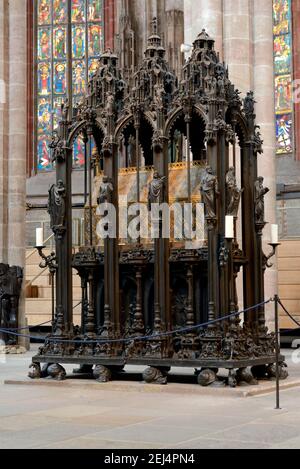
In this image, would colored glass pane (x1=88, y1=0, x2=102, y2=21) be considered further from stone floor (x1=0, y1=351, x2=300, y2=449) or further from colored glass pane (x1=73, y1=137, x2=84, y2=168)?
stone floor (x1=0, y1=351, x2=300, y2=449)

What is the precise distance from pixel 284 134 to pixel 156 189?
17.7 meters

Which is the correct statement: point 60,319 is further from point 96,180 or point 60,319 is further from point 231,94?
point 231,94

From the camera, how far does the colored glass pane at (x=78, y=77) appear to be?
109ft

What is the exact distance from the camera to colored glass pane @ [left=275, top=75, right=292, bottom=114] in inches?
1163

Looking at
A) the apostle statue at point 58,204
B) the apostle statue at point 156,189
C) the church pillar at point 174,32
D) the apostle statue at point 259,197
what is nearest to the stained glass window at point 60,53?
the church pillar at point 174,32

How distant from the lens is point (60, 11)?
33.9 m

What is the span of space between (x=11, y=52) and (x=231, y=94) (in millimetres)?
10839

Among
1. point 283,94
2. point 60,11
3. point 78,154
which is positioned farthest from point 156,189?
point 60,11

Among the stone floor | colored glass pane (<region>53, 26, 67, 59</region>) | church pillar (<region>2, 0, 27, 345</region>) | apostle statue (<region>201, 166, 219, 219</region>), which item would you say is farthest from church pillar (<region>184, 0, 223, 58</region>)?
colored glass pane (<region>53, 26, 67, 59</region>)

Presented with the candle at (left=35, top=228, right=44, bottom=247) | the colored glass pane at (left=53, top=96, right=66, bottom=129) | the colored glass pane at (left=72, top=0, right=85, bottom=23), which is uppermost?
the colored glass pane at (left=72, top=0, right=85, bottom=23)

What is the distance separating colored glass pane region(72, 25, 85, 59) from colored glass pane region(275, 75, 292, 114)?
783 cm

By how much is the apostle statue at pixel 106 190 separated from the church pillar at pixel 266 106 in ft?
18.0

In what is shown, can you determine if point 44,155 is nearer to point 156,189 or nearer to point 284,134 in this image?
point 284,134

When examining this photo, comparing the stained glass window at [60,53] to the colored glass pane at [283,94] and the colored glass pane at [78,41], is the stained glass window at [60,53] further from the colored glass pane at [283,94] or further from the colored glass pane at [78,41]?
the colored glass pane at [283,94]
